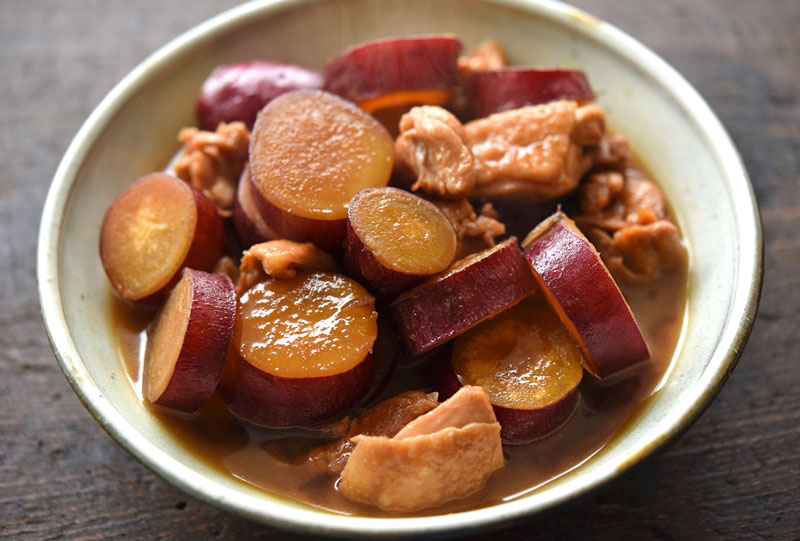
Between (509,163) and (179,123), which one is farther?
(179,123)

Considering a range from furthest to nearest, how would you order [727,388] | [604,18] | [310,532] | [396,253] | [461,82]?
[604,18], [461,82], [727,388], [396,253], [310,532]

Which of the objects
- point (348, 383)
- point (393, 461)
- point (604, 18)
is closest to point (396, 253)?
point (348, 383)

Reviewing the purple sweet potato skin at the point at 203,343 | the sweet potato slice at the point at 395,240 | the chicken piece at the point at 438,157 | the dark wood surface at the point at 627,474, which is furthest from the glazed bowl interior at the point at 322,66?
the chicken piece at the point at 438,157

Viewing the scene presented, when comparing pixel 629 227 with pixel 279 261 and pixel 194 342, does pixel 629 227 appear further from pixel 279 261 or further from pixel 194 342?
pixel 194 342

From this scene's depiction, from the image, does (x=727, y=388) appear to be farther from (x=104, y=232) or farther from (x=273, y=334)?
(x=104, y=232)

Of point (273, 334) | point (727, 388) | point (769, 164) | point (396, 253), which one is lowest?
point (727, 388)

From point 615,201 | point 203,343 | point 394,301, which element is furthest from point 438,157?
point 203,343
